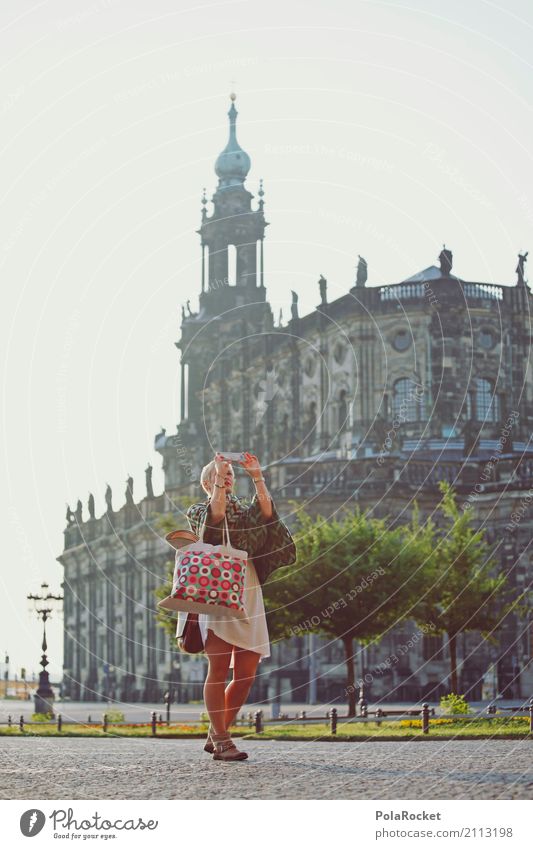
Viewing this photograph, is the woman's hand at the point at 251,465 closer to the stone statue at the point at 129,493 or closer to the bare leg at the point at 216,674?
the bare leg at the point at 216,674

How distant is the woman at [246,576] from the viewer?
36.9ft

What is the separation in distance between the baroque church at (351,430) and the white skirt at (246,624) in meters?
34.7

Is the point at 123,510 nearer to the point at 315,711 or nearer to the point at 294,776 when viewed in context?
the point at 315,711

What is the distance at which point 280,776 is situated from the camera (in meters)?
10.7

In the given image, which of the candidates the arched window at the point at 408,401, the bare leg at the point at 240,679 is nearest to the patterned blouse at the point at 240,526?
the bare leg at the point at 240,679

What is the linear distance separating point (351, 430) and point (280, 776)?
54581 millimetres

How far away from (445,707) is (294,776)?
2116cm

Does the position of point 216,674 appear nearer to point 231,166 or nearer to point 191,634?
point 191,634

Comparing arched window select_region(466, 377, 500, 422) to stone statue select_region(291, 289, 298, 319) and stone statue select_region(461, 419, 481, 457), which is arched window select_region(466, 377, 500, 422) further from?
stone statue select_region(291, 289, 298, 319)

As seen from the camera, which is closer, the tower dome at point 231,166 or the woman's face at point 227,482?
the woman's face at point 227,482

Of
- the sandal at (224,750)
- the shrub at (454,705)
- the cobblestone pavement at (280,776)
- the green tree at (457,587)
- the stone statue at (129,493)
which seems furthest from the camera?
the stone statue at (129,493)

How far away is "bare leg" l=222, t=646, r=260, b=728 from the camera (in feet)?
37.2

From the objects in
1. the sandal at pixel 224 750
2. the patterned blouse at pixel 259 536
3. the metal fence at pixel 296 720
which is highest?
the patterned blouse at pixel 259 536

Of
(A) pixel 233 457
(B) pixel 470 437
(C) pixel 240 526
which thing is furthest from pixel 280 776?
(B) pixel 470 437
